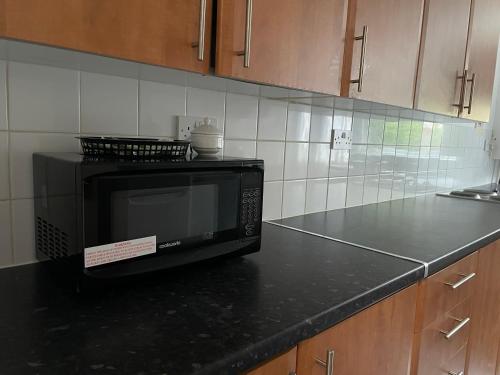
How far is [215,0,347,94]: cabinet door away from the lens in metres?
0.82

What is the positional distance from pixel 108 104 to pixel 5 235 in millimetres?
384

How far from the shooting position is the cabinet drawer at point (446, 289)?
106cm

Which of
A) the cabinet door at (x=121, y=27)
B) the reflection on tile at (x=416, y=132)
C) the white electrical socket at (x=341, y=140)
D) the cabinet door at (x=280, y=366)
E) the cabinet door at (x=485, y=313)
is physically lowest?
the cabinet door at (x=485, y=313)

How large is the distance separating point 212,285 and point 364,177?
1.25 m

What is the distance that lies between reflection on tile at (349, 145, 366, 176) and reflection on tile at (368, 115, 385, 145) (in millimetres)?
77

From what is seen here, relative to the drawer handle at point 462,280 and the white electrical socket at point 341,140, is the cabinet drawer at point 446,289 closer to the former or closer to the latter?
the drawer handle at point 462,280

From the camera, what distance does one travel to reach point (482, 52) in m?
1.78

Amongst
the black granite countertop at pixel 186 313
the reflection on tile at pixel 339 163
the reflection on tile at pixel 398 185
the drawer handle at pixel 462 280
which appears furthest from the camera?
the reflection on tile at pixel 398 185

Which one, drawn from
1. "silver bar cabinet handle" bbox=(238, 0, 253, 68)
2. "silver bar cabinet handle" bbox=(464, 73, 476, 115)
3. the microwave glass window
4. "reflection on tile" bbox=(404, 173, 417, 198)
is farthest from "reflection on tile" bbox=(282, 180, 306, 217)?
"reflection on tile" bbox=(404, 173, 417, 198)

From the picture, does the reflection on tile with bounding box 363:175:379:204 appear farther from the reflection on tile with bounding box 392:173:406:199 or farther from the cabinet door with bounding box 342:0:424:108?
the cabinet door with bounding box 342:0:424:108

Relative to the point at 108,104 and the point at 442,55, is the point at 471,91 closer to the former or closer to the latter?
the point at 442,55

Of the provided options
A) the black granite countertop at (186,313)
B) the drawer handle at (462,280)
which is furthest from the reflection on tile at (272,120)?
the drawer handle at (462,280)

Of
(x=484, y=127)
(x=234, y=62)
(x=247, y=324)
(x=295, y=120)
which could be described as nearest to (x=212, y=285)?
(x=247, y=324)

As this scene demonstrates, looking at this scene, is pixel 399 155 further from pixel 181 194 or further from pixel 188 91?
pixel 181 194
